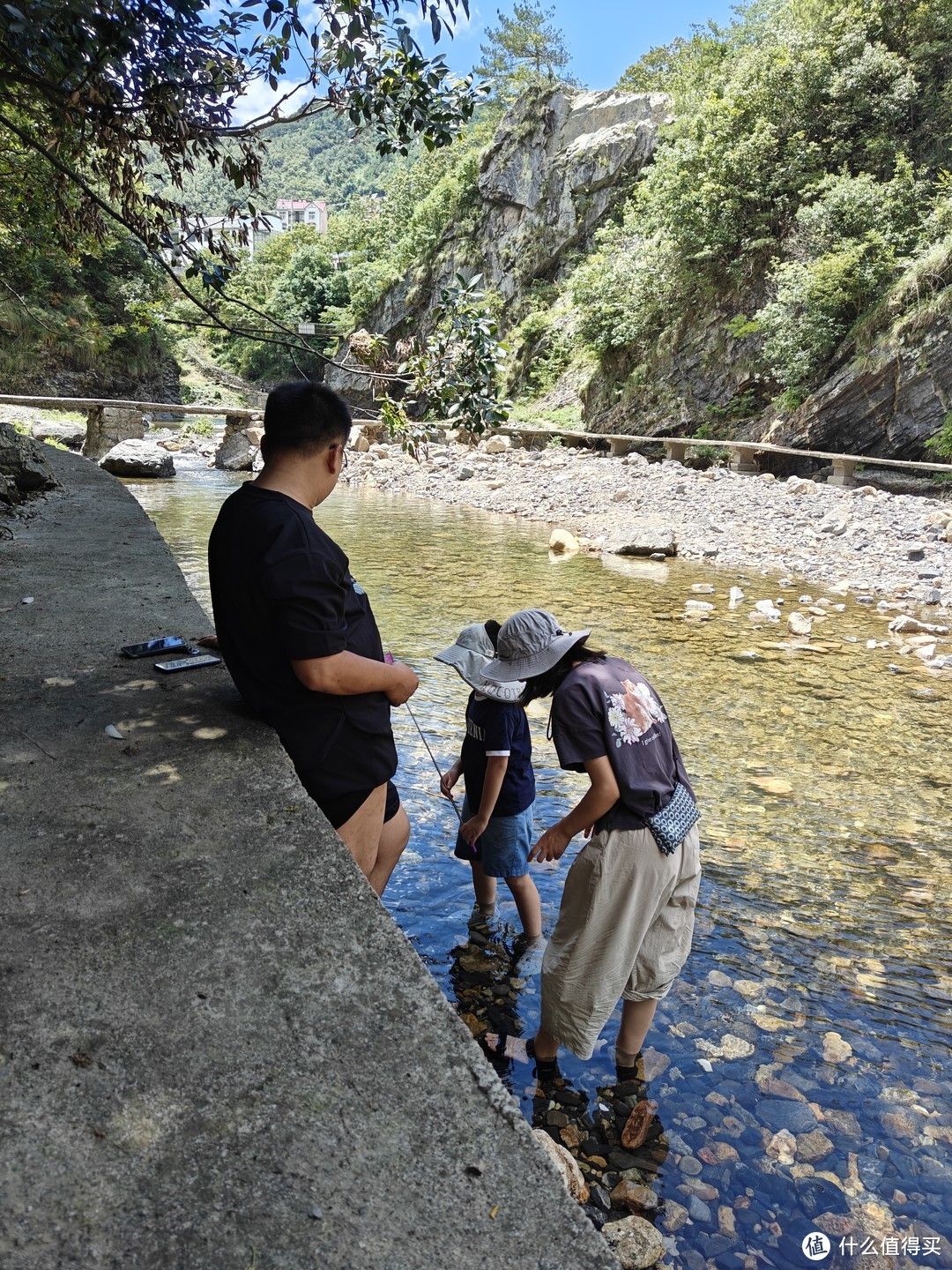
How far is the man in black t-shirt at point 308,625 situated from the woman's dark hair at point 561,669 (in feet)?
1.61

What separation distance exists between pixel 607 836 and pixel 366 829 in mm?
761

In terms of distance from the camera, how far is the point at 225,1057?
1.48 metres

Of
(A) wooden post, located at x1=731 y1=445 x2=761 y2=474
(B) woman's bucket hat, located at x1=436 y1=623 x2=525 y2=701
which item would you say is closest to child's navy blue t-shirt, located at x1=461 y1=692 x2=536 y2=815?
(B) woman's bucket hat, located at x1=436 y1=623 x2=525 y2=701

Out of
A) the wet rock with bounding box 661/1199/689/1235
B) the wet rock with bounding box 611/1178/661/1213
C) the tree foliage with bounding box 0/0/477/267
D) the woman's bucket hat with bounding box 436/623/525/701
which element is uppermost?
the tree foliage with bounding box 0/0/477/267

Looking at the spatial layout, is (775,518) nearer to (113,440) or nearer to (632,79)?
(113,440)

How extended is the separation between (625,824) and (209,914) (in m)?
1.35

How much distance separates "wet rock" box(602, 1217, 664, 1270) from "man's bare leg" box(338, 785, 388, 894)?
1185 millimetres

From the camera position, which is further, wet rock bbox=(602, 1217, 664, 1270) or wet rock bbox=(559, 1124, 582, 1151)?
wet rock bbox=(559, 1124, 582, 1151)

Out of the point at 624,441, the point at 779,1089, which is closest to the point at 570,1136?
the point at 779,1089

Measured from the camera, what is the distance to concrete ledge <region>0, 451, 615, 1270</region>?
3.90ft

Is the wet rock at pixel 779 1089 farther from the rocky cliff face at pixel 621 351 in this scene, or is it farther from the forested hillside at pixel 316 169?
the forested hillside at pixel 316 169

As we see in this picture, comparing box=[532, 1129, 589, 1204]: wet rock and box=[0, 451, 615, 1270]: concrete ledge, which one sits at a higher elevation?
box=[0, 451, 615, 1270]: concrete ledge

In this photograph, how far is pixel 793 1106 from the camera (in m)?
2.90

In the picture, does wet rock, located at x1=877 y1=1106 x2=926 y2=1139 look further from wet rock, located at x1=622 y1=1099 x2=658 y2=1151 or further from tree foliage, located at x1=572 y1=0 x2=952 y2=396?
tree foliage, located at x1=572 y1=0 x2=952 y2=396
